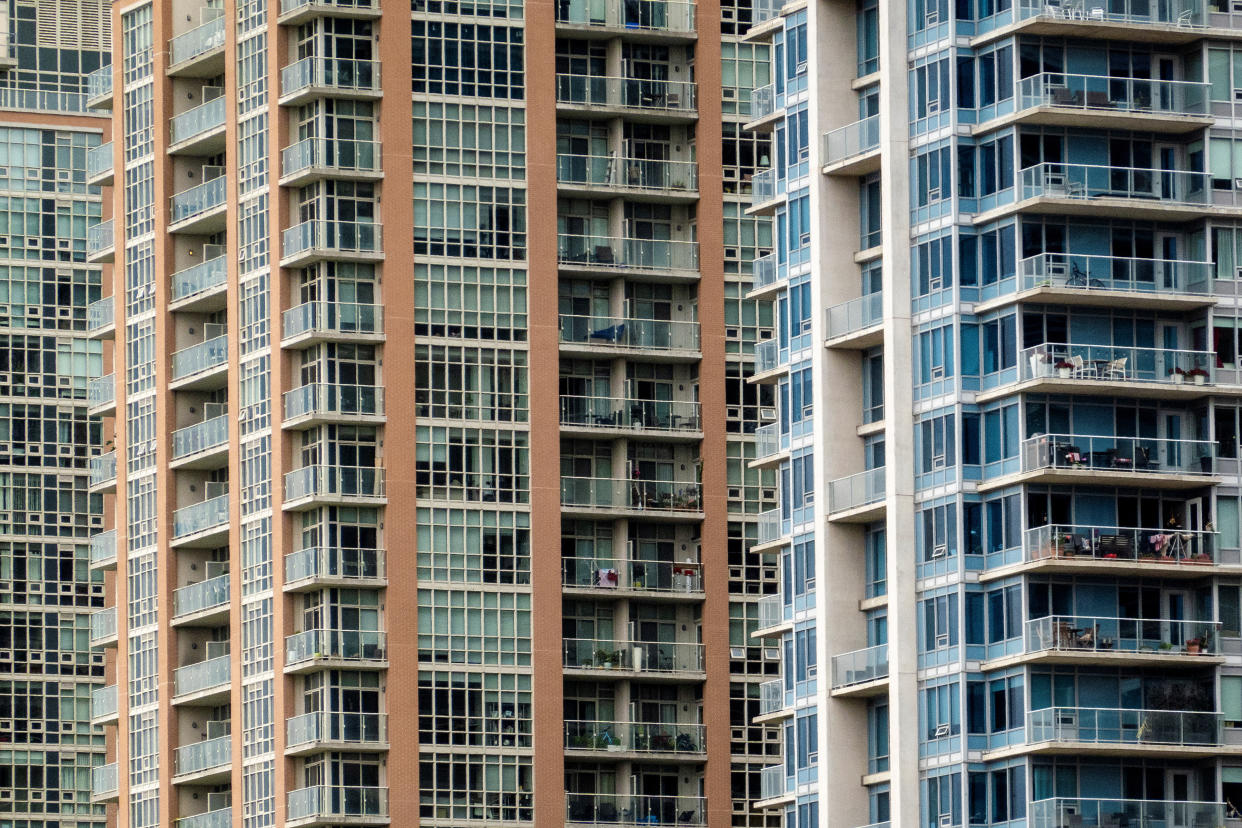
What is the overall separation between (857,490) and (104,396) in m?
41.9

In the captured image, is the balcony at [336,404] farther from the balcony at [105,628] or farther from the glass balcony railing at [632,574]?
the balcony at [105,628]

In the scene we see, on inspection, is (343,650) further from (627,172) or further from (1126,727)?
(1126,727)

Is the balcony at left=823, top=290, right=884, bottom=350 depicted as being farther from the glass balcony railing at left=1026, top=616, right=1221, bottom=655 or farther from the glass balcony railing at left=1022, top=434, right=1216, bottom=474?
the glass balcony railing at left=1026, top=616, right=1221, bottom=655

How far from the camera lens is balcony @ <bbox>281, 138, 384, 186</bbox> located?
13475 centimetres

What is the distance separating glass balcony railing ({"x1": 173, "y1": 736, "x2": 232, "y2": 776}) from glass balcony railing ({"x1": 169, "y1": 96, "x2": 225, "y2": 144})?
22.6 metres

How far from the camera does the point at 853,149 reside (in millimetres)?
119250

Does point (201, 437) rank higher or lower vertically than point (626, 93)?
lower

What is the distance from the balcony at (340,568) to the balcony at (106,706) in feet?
52.5

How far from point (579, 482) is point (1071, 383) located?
96.7 feet

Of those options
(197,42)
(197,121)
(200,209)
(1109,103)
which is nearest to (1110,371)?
(1109,103)

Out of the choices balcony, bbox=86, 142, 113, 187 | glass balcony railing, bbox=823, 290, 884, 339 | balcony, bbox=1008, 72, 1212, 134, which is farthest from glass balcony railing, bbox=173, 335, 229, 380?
balcony, bbox=1008, 72, 1212, 134

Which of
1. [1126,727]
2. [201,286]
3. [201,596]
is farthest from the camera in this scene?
[201,286]

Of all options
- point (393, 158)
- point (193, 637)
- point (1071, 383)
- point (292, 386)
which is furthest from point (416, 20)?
point (1071, 383)

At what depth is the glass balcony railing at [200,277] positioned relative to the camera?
140875 millimetres
